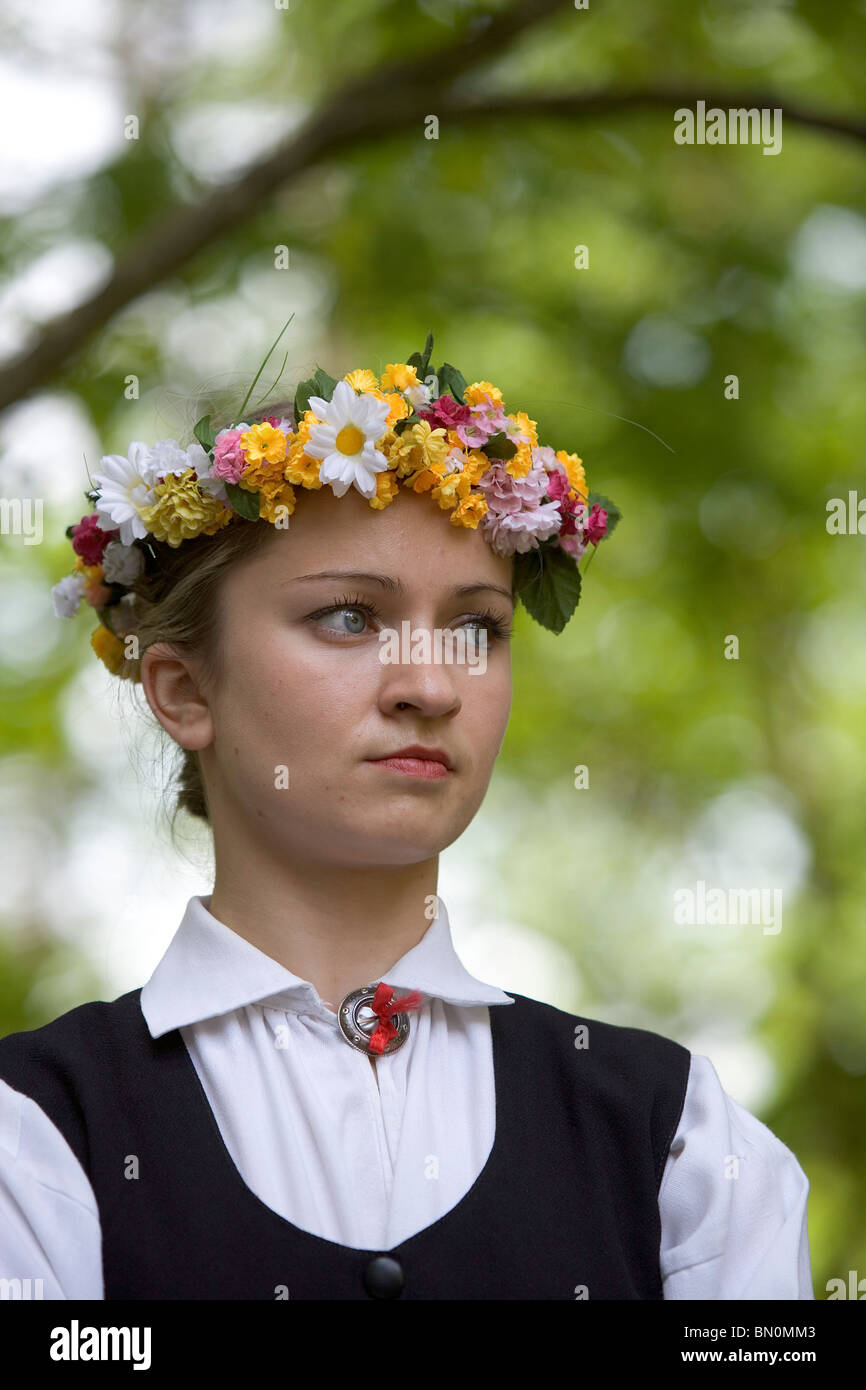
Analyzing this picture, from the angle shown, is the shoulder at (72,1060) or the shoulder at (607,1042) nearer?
the shoulder at (72,1060)

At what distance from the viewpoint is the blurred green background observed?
4551 mm

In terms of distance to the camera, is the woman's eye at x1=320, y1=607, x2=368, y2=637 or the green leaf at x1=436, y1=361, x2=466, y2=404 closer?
the woman's eye at x1=320, y1=607, x2=368, y2=637

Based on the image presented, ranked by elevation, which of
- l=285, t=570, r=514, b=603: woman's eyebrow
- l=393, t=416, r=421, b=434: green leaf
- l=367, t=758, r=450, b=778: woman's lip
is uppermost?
l=393, t=416, r=421, b=434: green leaf

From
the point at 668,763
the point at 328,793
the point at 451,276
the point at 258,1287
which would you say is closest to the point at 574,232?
the point at 451,276

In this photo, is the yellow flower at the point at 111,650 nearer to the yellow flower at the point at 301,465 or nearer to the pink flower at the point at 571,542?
the yellow flower at the point at 301,465

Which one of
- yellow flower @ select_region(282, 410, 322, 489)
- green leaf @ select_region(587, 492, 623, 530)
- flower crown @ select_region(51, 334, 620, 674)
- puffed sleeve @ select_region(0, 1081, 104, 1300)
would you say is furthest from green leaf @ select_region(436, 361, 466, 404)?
puffed sleeve @ select_region(0, 1081, 104, 1300)

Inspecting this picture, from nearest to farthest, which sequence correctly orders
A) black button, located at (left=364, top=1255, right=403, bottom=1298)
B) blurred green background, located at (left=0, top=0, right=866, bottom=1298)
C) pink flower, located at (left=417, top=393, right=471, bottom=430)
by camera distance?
black button, located at (left=364, top=1255, right=403, bottom=1298) → pink flower, located at (left=417, top=393, right=471, bottom=430) → blurred green background, located at (left=0, top=0, right=866, bottom=1298)

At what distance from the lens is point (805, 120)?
3.56 m

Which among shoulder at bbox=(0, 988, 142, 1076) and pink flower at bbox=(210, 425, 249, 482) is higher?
pink flower at bbox=(210, 425, 249, 482)

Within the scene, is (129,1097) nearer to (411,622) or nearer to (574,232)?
(411,622)

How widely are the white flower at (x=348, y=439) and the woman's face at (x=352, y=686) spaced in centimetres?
5

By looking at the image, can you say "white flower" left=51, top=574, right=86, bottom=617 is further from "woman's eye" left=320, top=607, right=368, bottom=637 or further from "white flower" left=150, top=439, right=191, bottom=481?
"woman's eye" left=320, top=607, right=368, bottom=637

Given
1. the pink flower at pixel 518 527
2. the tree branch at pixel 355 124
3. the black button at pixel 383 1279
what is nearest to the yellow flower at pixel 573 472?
the pink flower at pixel 518 527

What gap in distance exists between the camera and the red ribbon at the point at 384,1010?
70.1 inches
